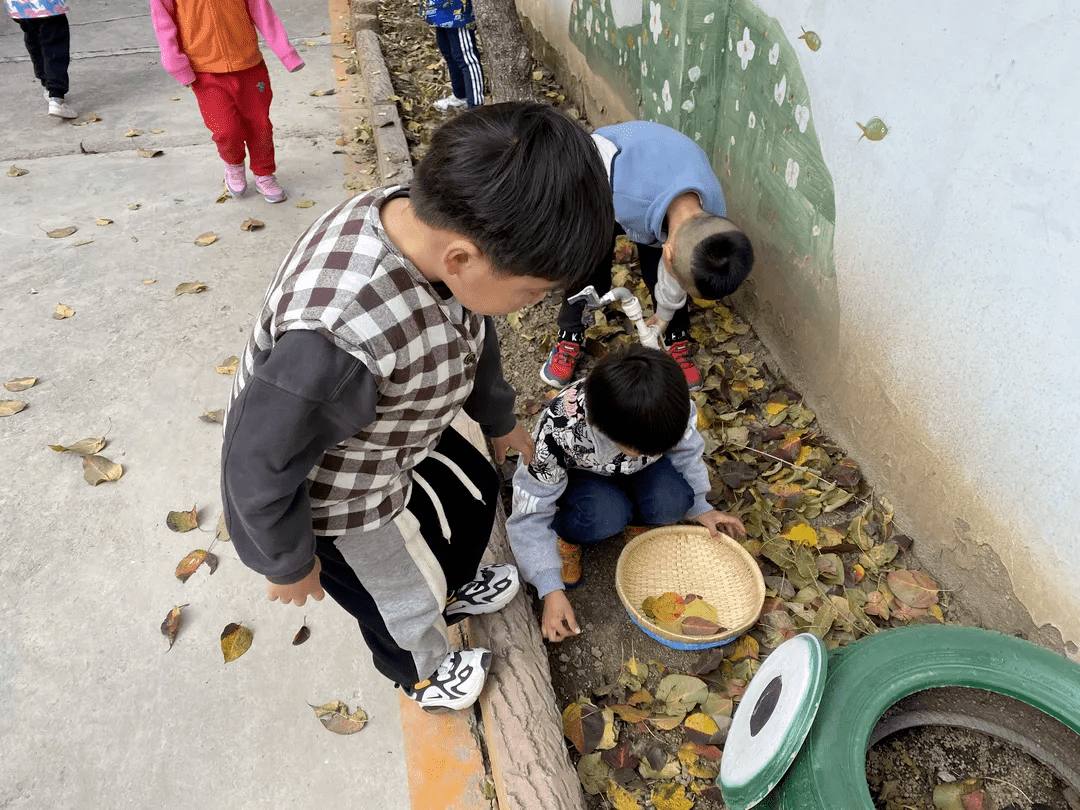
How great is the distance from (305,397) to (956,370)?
1754 millimetres

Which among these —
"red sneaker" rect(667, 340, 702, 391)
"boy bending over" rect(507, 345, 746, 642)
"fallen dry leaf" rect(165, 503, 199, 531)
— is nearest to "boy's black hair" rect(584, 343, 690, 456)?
"boy bending over" rect(507, 345, 746, 642)

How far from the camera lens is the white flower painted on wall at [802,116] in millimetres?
2413

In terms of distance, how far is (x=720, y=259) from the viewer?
227 cm

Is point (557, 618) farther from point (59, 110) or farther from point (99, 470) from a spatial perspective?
point (59, 110)

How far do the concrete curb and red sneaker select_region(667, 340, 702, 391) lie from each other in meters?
1.02

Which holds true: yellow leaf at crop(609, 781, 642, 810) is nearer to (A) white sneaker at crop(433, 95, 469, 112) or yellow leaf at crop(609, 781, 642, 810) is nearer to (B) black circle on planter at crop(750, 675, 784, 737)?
(B) black circle on planter at crop(750, 675, 784, 737)

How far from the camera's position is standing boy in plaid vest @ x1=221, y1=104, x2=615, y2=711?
1.04 meters

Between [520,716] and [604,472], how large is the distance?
76 cm

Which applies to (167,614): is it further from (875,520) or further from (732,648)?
(875,520)

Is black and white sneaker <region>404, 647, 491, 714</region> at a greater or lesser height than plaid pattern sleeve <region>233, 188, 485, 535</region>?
lesser

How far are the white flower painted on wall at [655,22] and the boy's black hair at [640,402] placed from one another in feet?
7.54

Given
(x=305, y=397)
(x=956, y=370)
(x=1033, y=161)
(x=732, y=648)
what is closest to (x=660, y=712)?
(x=732, y=648)

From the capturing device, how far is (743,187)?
2.96 meters

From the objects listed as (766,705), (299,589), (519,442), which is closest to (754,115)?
(519,442)
